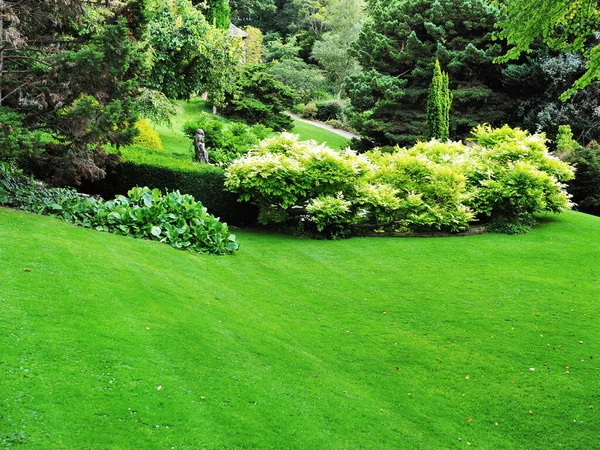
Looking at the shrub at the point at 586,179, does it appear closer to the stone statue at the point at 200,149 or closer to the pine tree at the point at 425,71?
the pine tree at the point at 425,71

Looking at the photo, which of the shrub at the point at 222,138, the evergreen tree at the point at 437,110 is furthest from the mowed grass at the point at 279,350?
the evergreen tree at the point at 437,110

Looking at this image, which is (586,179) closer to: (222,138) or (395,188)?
(395,188)

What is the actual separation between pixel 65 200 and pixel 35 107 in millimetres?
1562

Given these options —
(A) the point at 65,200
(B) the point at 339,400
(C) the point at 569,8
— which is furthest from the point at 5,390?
(C) the point at 569,8

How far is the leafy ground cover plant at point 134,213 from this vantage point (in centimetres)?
884

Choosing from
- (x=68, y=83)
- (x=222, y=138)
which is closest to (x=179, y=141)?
(x=222, y=138)

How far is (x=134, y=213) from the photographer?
9.33 meters

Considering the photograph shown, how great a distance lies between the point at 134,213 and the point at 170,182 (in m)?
2.50

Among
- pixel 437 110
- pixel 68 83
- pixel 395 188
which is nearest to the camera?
pixel 68 83

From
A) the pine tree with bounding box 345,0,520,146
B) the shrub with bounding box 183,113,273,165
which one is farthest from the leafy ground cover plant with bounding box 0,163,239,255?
the pine tree with bounding box 345,0,520,146

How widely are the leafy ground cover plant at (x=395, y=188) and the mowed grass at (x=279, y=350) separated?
236 centimetres

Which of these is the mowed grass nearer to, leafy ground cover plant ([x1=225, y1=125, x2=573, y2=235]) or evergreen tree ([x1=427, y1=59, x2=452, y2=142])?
leafy ground cover plant ([x1=225, y1=125, x2=573, y2=235])

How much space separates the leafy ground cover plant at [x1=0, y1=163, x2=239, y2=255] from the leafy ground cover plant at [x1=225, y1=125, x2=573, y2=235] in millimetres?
1922

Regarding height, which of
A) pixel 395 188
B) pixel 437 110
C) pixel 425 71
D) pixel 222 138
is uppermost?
pixel 425 71
